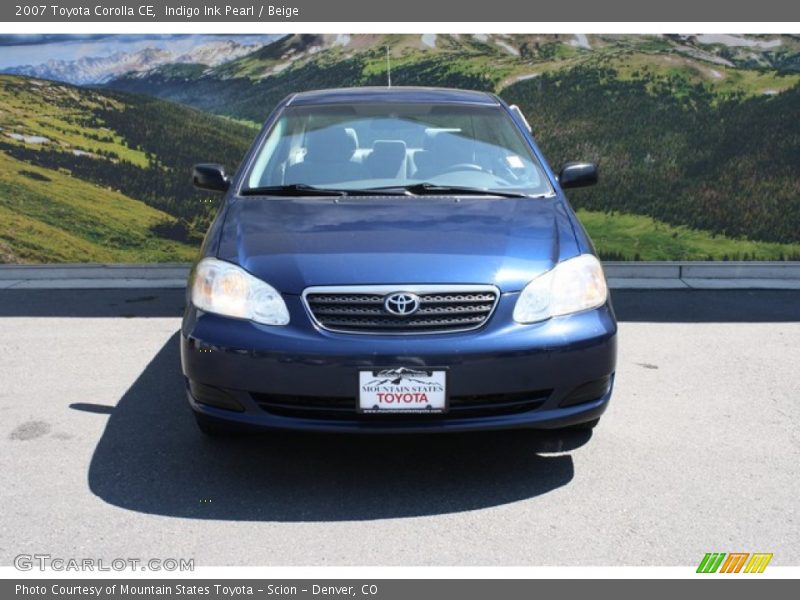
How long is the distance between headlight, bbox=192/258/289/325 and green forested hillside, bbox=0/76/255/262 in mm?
4877

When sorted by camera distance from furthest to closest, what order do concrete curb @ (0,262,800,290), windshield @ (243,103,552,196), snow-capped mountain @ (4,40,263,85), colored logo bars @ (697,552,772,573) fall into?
1. snow-capped mountain @ (4,40,263,85)
2. concrete curb @ (0,262,800,290)
3. windshield @ (243,103,552,196)
4. colored logo bars @ (697,552,772,573)

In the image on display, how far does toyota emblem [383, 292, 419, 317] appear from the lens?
3.75 metres

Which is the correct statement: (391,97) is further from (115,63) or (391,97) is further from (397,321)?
(115,63)

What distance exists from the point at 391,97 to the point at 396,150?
26.6 inches

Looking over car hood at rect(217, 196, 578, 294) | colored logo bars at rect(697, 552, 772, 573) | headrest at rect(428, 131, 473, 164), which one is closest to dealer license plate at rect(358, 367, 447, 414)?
car hood at rect(217, 196, 578, 294)

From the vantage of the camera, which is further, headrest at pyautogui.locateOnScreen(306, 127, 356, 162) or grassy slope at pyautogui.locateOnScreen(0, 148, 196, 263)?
grassy slope at pyautogui.locateOnScreen(0, 148, 196, 263)

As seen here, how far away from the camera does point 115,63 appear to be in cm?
895

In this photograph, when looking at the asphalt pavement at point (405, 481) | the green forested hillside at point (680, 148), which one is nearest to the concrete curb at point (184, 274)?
the green forested hillside at point (680, 148)

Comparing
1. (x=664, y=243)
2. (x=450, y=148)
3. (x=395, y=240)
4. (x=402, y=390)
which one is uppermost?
(x=450, y=148)

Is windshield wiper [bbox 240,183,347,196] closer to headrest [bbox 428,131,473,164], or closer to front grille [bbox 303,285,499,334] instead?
headrest [bbox 428,131,473,164]

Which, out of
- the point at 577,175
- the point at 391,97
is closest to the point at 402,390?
the point at 577,175

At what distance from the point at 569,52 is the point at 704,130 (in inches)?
54.4

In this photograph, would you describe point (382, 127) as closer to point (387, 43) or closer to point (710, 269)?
point (387, 43)

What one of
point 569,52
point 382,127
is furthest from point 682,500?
point 569,52
